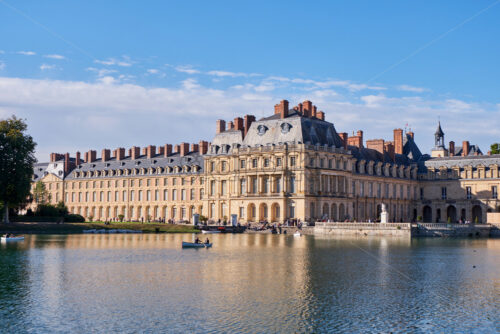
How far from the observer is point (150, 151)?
389 feet

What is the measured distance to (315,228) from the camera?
79500 millimetres

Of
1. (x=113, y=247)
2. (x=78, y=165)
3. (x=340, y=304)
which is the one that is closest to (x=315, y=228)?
(x=113, y=247)

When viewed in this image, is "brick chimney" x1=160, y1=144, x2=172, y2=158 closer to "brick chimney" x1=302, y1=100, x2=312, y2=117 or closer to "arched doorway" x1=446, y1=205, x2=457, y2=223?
"brick chimney" x1=302, y1=100, x2=312, y2=117

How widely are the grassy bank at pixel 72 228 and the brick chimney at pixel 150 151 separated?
35.2 metres

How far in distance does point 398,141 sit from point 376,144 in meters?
8.36

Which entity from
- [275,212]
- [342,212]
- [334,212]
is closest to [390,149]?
[342,212]

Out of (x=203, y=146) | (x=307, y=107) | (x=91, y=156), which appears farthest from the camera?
(x=91, y=156)

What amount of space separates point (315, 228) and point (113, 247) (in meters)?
33.7

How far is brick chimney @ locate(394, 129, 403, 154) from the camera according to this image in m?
118

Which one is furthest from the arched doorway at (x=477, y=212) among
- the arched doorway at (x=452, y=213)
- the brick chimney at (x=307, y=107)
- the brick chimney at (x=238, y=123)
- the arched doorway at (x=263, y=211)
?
the brick chimney at (x=238, y=123)

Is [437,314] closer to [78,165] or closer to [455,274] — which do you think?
[455,274]

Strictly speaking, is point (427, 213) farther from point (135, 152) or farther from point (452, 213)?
point (135, 152)

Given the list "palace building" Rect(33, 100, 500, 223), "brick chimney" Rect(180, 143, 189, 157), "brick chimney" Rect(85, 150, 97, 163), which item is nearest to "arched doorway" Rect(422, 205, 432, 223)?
"palace building" Rect(33, 100, 500, 223)

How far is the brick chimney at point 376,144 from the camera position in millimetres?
113062
